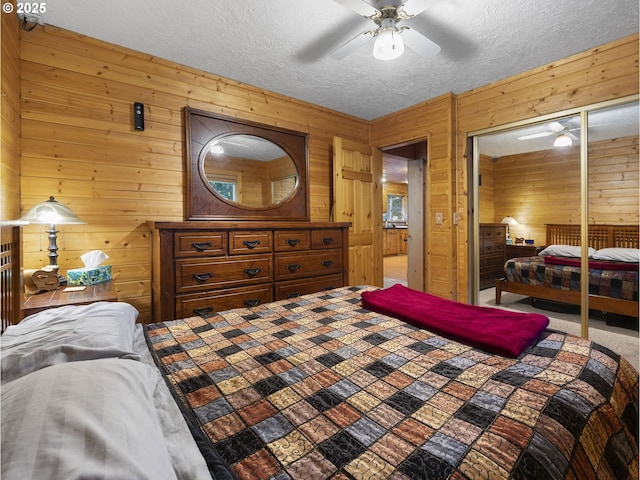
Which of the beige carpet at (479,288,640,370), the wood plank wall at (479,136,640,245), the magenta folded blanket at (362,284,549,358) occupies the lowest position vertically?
the beige carpet at (479,288,640,370)

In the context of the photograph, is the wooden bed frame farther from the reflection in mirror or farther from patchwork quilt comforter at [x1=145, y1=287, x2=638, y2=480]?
patchwork quilt comforter at [x1=145, y1=287, x2=638, y2=480]

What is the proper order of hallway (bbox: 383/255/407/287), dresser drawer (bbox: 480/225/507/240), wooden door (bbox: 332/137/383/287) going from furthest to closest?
hallway (bbox: 383/255/407/287) < wooden door (bbox: 332/137/383/287) < dresser drawer (bbox: 480/225/507/240)

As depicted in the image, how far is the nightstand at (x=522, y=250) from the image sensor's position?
316 centimetres

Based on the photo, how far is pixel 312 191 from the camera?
3750 millimetres

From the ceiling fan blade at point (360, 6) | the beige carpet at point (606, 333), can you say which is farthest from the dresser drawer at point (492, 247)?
the ceiling fan blade at point (360, 6)

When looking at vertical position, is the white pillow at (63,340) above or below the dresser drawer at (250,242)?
below

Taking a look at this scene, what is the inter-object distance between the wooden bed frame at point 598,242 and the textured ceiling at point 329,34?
1.54 m

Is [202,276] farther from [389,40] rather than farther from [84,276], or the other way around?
[389,40]

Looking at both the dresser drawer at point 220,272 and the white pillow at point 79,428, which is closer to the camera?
the white pillow at point 79,428

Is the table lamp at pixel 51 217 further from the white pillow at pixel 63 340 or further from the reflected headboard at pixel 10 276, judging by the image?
the white pillow at pixel 63 340

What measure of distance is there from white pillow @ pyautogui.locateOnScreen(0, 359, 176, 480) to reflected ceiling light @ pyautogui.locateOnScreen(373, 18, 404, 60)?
86.0 inches

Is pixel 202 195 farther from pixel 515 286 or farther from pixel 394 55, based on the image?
pixel 515 286

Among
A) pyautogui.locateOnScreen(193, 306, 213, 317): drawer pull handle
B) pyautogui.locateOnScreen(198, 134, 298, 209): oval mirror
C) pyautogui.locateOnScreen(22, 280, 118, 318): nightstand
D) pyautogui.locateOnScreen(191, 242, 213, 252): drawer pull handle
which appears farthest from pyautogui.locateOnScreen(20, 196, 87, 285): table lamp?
pyautogui.locateOnScreen(198, 134, 298, 209): oval mirror

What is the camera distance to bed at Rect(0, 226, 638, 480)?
54cm
